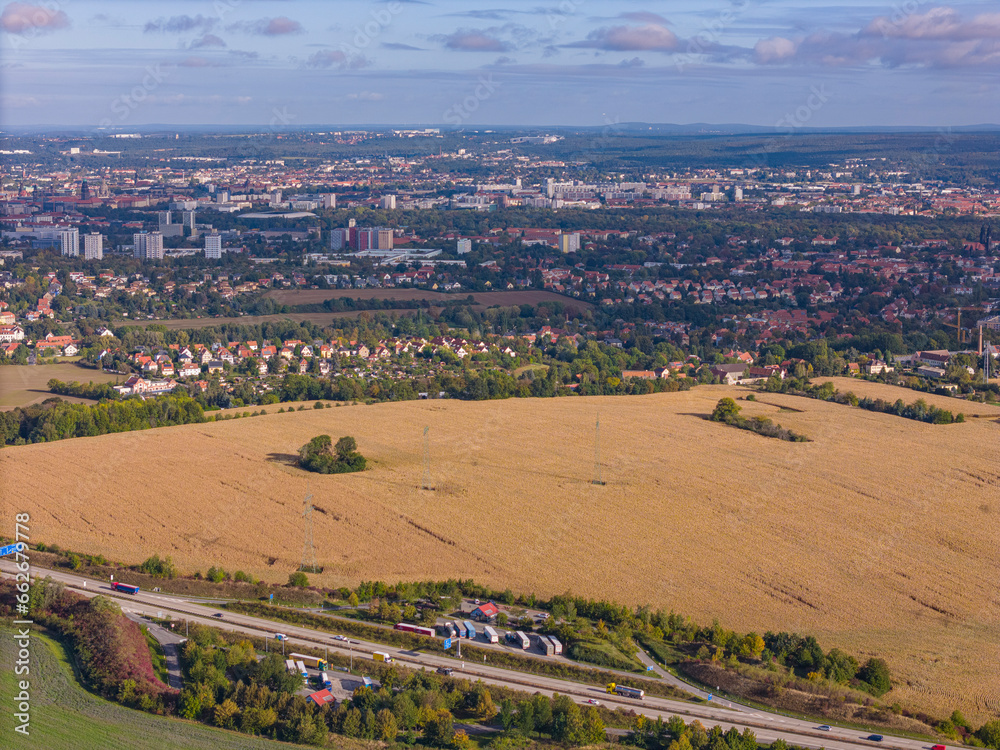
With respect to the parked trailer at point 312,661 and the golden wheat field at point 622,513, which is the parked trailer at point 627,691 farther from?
the parked trailer at point 312,661

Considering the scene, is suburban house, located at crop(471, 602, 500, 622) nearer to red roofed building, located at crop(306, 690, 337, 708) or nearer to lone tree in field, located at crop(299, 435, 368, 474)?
red roofed building, located at crop(306, 690, 337, 708)

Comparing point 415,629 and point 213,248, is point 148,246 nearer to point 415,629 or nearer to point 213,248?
point 213,248

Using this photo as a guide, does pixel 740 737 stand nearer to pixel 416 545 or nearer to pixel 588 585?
pixel 588 585

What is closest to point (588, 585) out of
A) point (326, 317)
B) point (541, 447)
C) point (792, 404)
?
point (541, 447)

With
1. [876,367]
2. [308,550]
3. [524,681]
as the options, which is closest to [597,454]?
[308,550]

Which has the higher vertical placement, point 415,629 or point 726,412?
point 726,412

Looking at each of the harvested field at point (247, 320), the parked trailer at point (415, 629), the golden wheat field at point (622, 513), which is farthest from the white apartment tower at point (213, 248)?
the parked trailer at point (415, 629)
